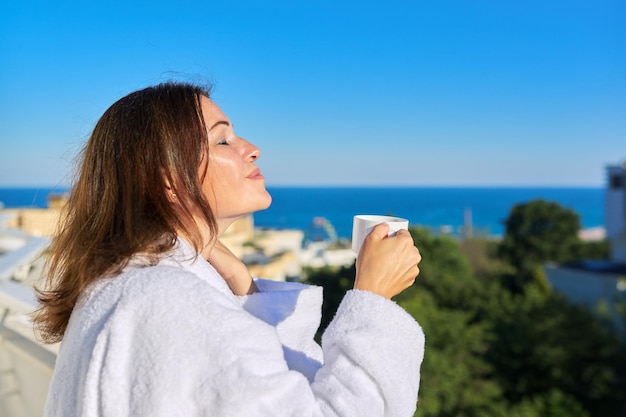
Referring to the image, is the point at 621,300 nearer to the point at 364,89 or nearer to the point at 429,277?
the point at 429,277

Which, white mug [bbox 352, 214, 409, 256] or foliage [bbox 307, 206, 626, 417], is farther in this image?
foliage [bbox 307, 206, 626, 417]

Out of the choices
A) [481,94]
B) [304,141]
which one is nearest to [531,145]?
[481,94]

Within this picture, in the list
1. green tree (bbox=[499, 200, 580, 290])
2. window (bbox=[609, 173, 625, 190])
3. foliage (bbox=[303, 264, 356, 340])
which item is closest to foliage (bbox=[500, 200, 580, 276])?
green tree (bbox=[499, 200, 580, 290])

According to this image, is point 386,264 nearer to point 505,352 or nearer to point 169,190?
point 169,190

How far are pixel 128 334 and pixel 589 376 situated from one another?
37.4 ft

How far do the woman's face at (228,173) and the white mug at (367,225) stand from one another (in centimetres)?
14

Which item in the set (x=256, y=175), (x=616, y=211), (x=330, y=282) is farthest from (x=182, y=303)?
(x=616, y=211)

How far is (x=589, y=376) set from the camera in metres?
10.4

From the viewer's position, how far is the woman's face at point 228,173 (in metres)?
0.80

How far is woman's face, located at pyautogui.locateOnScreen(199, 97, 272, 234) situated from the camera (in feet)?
2.63

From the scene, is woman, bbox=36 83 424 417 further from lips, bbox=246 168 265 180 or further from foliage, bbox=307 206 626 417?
foliage, bbox=307 206 626 417

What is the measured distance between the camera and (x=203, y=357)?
600 millimetres

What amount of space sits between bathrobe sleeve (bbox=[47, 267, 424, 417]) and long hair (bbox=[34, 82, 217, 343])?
0.23 feet

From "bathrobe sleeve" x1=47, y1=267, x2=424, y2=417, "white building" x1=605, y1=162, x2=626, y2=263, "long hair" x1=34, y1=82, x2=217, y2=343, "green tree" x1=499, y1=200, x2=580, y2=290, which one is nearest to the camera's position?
"bathrobe sleeve" x1=47, y1=267, x2=424, y2=417
